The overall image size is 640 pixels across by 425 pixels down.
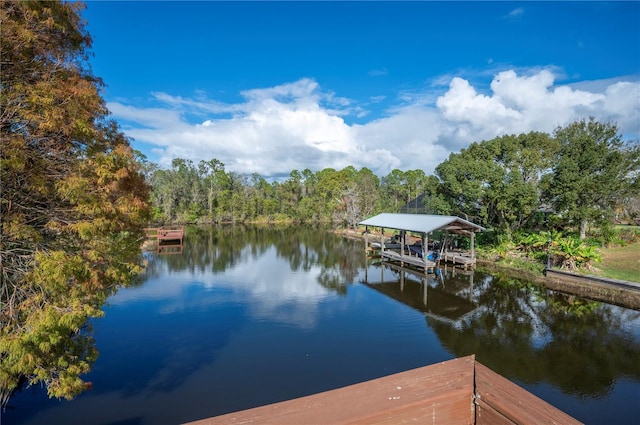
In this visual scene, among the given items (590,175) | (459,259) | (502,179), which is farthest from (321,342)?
(590,175)

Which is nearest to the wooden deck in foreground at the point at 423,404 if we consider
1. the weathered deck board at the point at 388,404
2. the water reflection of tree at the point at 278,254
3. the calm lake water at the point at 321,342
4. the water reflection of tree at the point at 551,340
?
the weathered deck board at the point at 388,404

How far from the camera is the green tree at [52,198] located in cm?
441

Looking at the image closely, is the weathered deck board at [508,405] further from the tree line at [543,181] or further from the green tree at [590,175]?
the green tree at [590,175]

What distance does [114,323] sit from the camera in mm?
10773

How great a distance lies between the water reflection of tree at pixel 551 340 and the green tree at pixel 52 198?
26.8 ft

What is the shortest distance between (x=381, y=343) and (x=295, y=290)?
582 cm

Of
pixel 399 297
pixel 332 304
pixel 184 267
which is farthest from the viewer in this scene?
pixel 184 267

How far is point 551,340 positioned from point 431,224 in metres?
9.16

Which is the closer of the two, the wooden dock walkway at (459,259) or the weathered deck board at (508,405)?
the weathered deck board at (508,405)

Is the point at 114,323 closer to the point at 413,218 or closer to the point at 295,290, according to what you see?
the point at 295,290

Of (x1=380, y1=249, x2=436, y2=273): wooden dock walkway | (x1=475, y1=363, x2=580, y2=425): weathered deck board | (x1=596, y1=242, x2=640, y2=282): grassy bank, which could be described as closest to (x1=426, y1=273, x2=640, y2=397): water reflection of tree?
(x1=596, y1=242, x2=640, y2=282): grassy bank

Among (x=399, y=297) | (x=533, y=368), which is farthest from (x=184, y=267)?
(x=533, y=368)

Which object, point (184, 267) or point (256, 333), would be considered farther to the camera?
point (184, 267)

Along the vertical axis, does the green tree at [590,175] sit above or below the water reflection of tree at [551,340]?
A: above
